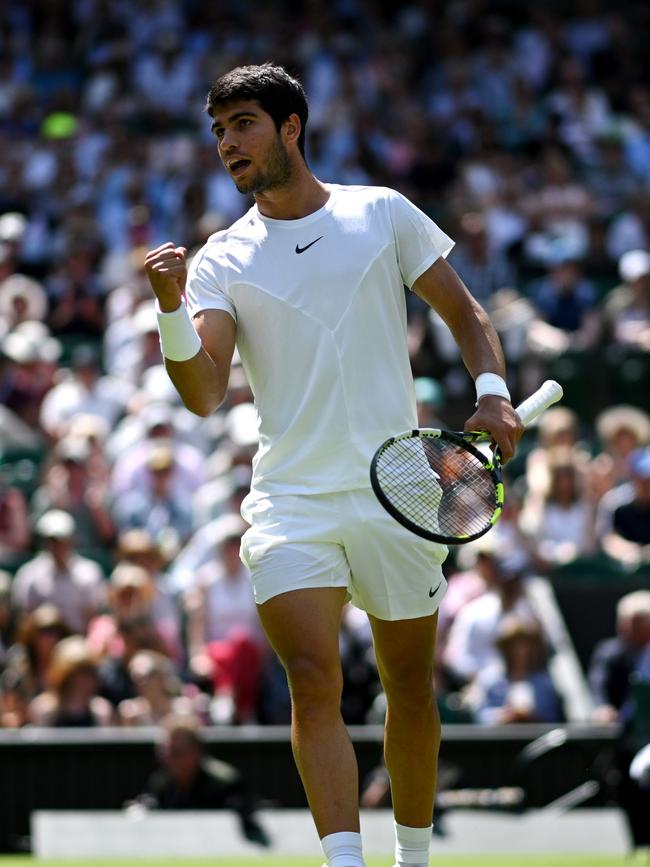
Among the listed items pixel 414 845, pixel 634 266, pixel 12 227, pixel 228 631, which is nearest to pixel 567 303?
pixel 634 266

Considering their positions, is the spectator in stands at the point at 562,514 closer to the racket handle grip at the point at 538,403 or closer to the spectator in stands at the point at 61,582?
the spectator in stands at the point at 61,582

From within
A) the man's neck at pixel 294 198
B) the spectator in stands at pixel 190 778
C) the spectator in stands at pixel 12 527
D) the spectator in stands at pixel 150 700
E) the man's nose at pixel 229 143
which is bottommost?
the spectator in stands at pixel 190 778

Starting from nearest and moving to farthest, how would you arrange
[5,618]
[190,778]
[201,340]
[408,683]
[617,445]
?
[201,340] → [408,683] → [190,778] → [5,618] → [617,445]

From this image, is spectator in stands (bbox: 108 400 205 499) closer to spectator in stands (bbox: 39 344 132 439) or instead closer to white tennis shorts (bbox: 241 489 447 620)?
spectator in stands (bbox: 39 344 132 439)

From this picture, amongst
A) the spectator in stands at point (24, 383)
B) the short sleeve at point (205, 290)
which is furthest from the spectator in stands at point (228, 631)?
the short sleeve at point (205, 290)

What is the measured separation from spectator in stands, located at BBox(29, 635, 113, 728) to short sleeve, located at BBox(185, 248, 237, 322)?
4976mm

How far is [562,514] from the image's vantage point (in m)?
11.2

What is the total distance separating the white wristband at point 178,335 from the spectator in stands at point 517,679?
5546 mm

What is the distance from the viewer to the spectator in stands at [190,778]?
349 inches

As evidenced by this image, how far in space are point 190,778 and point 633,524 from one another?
3.41m

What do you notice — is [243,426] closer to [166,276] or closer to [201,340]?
[201,340]

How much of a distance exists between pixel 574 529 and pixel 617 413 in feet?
3.21

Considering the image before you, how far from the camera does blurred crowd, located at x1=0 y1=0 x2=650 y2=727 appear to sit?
9.94m

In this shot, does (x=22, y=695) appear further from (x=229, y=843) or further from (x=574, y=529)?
(x=574, y=529)
